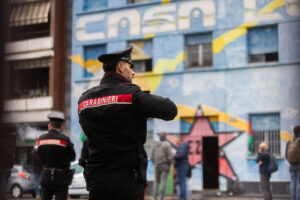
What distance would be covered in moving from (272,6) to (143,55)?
6143 millimetres

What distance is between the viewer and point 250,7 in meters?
20.6

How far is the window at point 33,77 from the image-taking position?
2577cm

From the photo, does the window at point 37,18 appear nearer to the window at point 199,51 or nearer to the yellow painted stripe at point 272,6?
the window at point 199,51

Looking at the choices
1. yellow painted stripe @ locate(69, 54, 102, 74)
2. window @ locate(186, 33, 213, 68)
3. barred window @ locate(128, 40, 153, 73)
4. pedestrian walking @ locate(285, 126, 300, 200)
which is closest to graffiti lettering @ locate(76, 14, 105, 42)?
yellow painted stripe @ locate(69, 54, 102, 74)

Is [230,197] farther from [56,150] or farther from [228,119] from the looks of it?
[56,150]

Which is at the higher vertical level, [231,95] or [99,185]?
[231,95]

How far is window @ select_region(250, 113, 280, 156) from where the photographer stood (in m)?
19.4

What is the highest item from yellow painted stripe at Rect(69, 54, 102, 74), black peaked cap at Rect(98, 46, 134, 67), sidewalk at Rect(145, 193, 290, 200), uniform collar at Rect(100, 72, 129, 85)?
yellow painted stripe at Rect(69, 54, 102, 74)

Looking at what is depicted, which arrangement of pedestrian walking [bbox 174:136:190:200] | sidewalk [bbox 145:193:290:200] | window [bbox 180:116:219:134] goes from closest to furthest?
pedestrian walking [bbox 174:136:190:200], sidewalk [bbox 145:193:290:200], window [bbox 180:116:219:134]

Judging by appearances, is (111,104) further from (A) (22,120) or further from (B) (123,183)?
(A) (22,120)

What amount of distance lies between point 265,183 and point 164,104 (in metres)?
10.9

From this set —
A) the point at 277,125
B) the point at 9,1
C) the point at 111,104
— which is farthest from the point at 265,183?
the point at 9,1

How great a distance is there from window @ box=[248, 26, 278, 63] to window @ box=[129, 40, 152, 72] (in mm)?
4652

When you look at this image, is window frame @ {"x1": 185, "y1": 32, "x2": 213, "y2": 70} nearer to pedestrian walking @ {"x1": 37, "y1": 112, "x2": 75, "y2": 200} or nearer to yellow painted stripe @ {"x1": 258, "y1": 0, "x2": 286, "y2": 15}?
yellow painted stripe @ {"x1": 258, "y1": 0, "x2": 286, "y2": 15}
